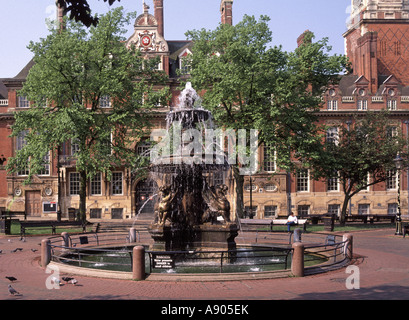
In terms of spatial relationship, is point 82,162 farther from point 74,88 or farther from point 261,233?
point 261,233

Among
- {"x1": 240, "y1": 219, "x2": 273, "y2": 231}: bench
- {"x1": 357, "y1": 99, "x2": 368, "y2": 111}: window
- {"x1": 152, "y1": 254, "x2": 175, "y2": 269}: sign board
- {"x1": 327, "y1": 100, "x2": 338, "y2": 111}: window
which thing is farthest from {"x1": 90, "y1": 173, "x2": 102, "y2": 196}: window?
{"x1": 152, "y1": 254, "x2": 175, "y2": 269}: sign board

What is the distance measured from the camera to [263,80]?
28.8 metres

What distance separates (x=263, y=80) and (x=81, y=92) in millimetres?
12723

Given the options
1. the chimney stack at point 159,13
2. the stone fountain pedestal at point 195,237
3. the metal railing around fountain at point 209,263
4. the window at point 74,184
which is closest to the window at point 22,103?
the window at point 74,184

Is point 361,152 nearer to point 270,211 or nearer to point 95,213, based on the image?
point 270,211

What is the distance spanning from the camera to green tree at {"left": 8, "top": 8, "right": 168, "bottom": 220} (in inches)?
1130

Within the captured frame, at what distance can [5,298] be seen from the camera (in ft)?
32.0

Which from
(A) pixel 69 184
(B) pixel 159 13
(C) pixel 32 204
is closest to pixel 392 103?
(B) pixel 159 13

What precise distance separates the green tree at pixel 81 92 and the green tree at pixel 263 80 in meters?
4.20

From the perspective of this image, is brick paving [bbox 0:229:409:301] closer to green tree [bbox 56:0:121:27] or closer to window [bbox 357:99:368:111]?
green tree [bbox 56:0:121:27]

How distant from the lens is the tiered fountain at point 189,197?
50.6ft

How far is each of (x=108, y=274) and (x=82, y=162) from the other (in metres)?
17.1

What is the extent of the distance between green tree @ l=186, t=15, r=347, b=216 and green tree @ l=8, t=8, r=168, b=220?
4201 millimetres

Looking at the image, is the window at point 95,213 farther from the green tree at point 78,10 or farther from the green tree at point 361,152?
the green tree at point 78,10
